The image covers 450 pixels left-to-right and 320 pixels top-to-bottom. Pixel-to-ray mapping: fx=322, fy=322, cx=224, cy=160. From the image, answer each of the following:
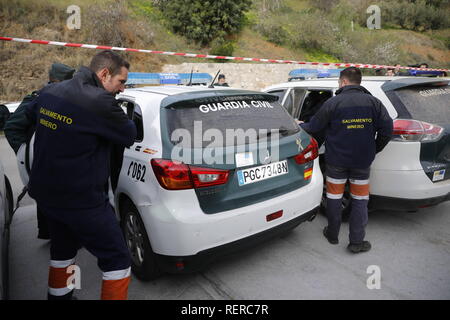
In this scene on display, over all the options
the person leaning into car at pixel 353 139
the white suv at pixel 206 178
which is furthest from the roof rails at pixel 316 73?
the white suv at pixel 206 178

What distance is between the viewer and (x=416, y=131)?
10.6 ft

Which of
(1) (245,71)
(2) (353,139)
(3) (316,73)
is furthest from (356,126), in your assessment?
(1) (245,71)

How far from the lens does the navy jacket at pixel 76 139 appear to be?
1.84 m

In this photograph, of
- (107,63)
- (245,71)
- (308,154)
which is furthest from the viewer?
(245,71)

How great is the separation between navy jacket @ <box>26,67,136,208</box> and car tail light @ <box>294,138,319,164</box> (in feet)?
5.14

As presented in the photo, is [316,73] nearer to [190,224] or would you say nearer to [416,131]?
[416,131]

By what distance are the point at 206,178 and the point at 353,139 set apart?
158cm

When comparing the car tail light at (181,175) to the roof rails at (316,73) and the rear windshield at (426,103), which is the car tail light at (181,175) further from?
the roof rails at (316,73)

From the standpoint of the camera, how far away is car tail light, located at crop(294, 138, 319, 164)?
2.94 metres

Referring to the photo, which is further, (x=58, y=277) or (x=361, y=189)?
(x=361, y=189)
